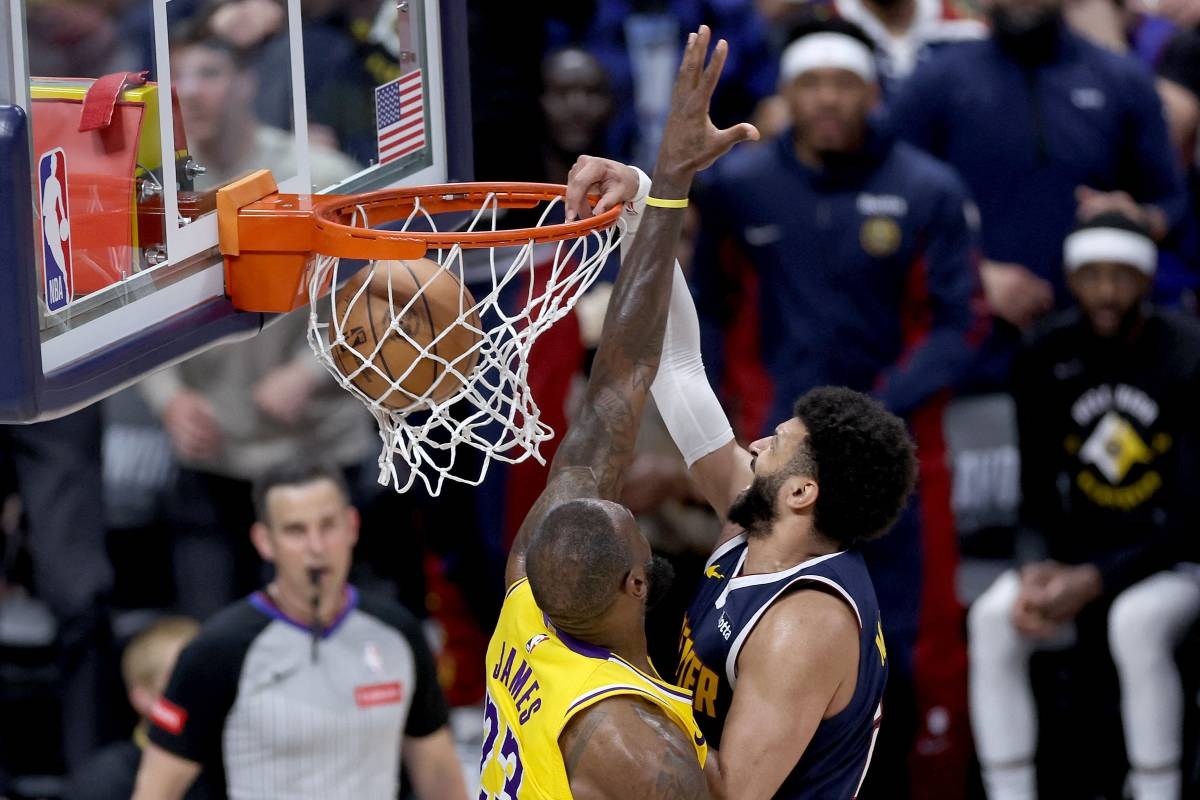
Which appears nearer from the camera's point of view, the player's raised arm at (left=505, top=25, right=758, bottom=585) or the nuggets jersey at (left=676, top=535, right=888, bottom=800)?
the nuggets jersey at (left=676, top=535, right=888, bottom=800)

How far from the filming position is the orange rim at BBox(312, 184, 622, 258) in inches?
143

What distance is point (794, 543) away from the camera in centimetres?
367

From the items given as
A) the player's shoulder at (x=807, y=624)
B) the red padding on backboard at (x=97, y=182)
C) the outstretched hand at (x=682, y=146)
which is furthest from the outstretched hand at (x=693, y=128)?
the red padding on backboard at (x=97, y=182)

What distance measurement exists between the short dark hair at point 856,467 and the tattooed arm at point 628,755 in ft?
2.00

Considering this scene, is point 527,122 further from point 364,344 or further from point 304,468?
point 364,344

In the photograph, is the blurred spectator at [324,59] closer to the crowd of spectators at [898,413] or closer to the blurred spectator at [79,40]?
the blurred spectator at [79,40]

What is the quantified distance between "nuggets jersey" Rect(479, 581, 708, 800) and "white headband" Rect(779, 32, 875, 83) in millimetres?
2775

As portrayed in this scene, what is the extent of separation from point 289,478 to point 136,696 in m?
0.86

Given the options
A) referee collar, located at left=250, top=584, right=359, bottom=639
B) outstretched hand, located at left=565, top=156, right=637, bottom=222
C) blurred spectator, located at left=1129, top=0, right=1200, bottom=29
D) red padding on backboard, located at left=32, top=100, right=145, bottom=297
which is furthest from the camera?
blurred spectator, located at left=1129, top=0, right=1200, bottom=29

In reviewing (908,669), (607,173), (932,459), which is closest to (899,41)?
(932,459)

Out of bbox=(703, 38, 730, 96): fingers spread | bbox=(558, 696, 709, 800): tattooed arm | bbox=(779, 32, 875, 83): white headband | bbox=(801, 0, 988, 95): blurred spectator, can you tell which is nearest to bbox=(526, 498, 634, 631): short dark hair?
bbox=(558, 696, 709, 800): tattooed arm

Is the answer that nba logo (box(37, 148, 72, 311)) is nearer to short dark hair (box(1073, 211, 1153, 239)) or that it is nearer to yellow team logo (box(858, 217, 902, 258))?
yellow team logo (box(858, 217, 902, 258))

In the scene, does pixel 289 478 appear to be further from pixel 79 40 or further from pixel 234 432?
pixel 79 40

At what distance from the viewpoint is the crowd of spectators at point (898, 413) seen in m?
5.83
